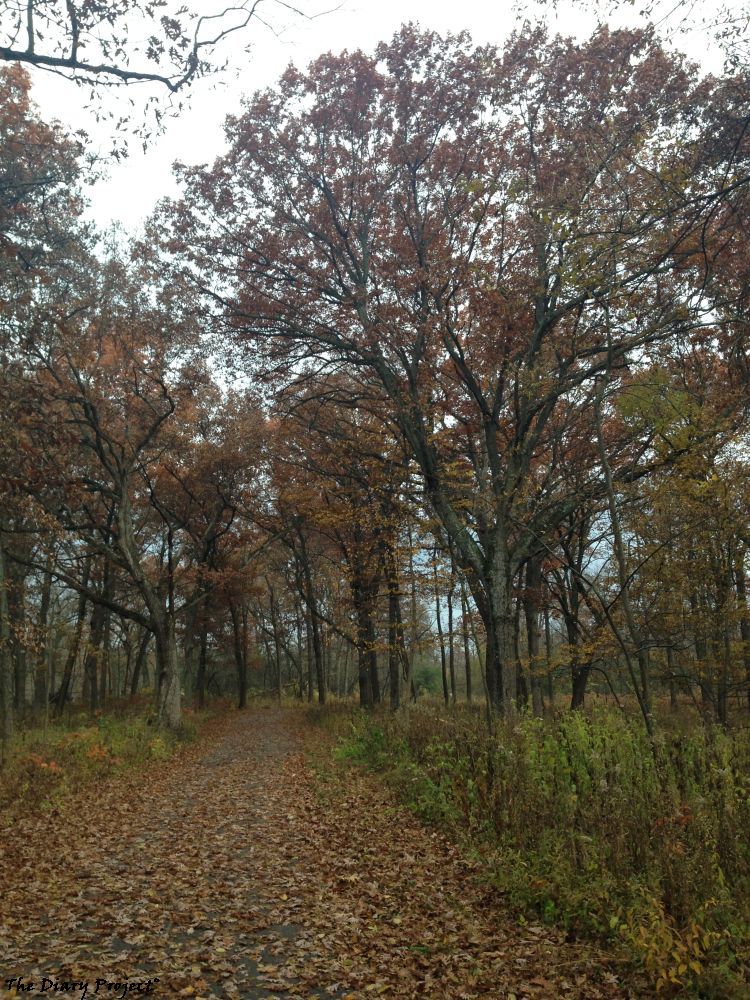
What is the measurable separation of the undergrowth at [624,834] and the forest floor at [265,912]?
0.91ft

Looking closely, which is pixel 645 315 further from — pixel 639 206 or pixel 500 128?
pixel 500 128

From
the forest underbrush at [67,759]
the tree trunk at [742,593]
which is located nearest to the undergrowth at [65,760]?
the forest underbrush at [67,759]

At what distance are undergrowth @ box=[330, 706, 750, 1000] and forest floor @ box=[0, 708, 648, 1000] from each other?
0.28 m

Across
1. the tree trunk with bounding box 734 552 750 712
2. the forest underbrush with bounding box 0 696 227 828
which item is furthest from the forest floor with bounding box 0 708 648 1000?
the tree trunk with bounding box 734 552 750 712

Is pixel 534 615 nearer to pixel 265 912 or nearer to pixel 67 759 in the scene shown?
pixel 67 759

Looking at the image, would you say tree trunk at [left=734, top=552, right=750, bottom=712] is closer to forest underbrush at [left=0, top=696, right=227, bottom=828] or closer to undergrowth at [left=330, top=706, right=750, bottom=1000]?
undergrowth at [left=330, top=706, right=750, bottom=1000]

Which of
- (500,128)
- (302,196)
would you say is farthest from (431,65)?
(302,196)

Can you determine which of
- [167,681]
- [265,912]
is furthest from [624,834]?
[167,681]

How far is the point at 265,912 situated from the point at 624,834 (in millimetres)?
2896

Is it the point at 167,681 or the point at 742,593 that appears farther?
the point at 167,681

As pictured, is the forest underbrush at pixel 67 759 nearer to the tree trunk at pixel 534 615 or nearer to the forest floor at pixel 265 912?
the forest floor at pixel 265 912

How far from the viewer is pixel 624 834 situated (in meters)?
4.69

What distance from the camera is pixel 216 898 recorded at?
5.52 meters

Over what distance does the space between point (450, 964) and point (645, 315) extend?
8.17 metres
